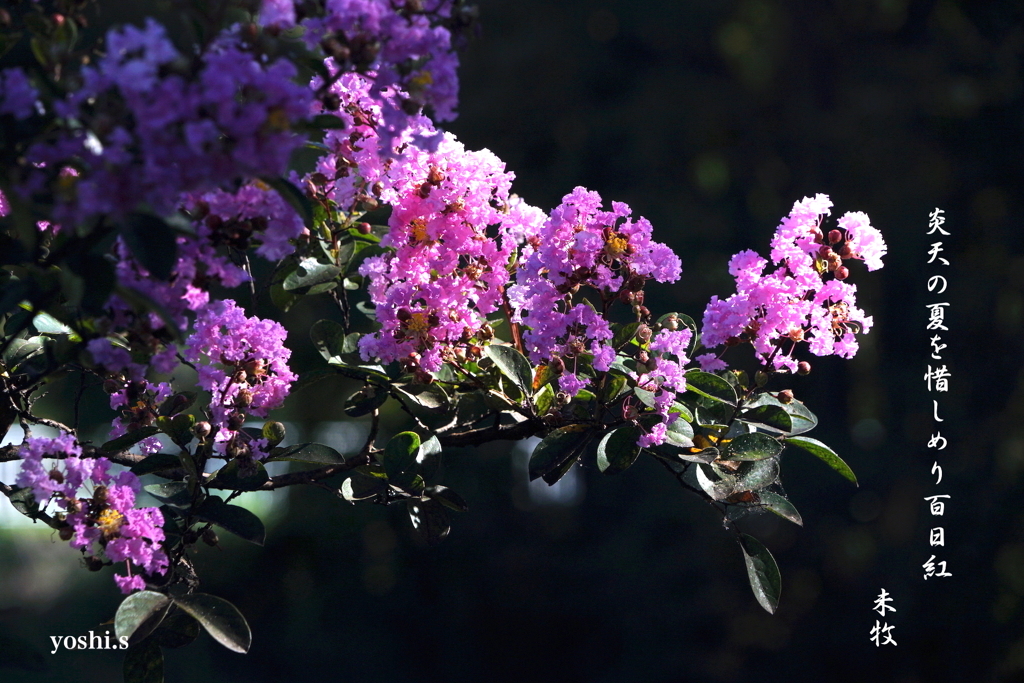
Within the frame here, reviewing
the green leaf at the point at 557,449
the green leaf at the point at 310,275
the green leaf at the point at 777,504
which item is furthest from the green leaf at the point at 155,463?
the green leaf at the point at 777,504

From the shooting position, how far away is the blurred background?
12.1ft

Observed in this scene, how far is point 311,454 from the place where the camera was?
1.01 m

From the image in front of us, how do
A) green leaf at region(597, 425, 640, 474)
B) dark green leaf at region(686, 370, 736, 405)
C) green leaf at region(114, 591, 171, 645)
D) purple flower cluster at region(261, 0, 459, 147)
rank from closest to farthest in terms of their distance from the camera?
1. purple flower cluster at region(261, 0, 459, 147)
2. green leaf at region(114, 591, 171, 645)
3. green leaf at region(597, 425, 640, 474)
4. dark green leaf at region(686, 370, 736, 405)

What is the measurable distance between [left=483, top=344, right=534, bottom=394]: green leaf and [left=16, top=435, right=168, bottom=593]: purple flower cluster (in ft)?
1.17

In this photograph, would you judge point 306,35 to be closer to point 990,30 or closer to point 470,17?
Result: point 470,17

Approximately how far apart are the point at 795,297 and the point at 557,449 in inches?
11.4

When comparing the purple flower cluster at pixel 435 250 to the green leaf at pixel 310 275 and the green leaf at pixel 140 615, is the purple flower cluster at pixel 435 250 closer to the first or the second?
the green leaf at pixel 310 275

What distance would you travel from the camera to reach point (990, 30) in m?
3.99

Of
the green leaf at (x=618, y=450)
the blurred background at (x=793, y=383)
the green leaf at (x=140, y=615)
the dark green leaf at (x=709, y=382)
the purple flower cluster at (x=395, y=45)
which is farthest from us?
the blurred background at (x=793, y=383)

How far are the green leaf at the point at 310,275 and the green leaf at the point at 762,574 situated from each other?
1.79ft

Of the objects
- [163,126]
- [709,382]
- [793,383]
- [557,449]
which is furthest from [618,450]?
[793,383]

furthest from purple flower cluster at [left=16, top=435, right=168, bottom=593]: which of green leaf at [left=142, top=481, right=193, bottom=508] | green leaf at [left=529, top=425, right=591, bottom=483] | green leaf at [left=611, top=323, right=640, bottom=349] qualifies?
green leaf at [left=611, top=323, right=640, bottom=349]

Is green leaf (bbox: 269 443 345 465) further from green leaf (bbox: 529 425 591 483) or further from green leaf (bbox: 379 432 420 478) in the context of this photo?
green leaf (bbox: 529 425 591 483)

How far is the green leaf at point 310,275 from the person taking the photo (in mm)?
1104
